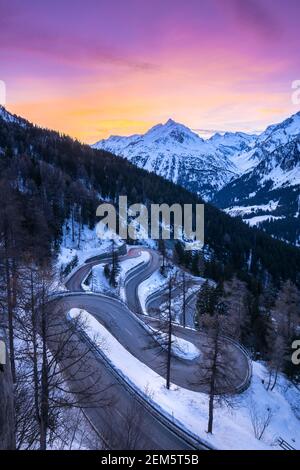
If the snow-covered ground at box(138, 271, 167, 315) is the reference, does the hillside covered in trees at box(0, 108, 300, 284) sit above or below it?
above

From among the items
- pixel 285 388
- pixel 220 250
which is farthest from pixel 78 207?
pixel 285 388

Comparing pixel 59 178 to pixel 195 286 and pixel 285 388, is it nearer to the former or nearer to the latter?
pixel 195 286

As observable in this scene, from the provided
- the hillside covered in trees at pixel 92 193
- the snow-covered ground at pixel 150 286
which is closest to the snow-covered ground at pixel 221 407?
the snow-covered ground at pixel 150 286

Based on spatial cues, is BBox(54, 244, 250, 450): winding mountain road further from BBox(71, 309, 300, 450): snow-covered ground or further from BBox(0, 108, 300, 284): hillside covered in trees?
BBox(0, 108, 300, 284): hillside covered in trees

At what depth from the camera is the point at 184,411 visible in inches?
985

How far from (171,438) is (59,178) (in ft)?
296

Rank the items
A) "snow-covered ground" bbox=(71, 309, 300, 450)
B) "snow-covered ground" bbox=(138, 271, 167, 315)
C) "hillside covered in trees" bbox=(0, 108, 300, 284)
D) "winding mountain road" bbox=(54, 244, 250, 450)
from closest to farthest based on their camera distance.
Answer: "winding mountain road" bbox=(54, 244, 250, 450)
"snow-covered ground" bbox=(71, 309, 300, 450)
"snow-covered ground" bbox=(138, 271, 167, 315)
"hillside covered in trees" bbox=(0, 108, 300, 284)

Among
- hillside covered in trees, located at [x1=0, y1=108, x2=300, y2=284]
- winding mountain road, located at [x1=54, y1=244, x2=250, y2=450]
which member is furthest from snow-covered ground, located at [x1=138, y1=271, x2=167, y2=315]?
hillside covered in trees, located at [x1=0, y1=108, x2=300, y2=284]

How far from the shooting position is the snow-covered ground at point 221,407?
2322 centimetres

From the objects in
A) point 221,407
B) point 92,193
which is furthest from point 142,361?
point 92,193

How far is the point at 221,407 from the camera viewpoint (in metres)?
27.5

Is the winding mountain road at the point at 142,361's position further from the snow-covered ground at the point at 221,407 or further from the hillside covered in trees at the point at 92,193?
the hillside covered in trees at the point at 92,193

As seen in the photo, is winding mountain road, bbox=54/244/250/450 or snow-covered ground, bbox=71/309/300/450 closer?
winding mountain road, bbox=54/244/250/450

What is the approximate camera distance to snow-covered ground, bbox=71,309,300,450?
23.2 m
